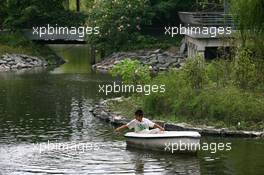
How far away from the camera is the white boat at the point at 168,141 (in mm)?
24719

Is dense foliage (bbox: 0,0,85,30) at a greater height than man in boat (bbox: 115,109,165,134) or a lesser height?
greater

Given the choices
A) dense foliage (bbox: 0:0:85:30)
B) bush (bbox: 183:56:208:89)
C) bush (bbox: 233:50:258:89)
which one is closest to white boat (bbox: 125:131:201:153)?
bush (bbox: 183:56:208:89)

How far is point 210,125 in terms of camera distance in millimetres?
29125

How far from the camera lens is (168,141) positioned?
25266mm

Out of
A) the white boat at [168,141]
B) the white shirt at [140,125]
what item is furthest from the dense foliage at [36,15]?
the white boat at [168,141]

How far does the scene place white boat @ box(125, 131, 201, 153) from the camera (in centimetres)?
2472

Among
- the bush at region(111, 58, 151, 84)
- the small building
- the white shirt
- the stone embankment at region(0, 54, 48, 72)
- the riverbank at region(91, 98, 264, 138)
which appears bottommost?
the stone embankment at region(0, 54, 48, 72)

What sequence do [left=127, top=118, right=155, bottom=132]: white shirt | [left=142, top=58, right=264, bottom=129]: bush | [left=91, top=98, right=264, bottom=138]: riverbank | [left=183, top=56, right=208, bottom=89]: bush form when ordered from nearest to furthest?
[left=127, top=118, right=155, bottom=132]: white shirt → [left=91, top=98, right=264, bottom=138]: riverbank → [left=142, top=58, right=264, bottom=129]: bush → [left=183, top=56, right=208, bottom=89]: bush

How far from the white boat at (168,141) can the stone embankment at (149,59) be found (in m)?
35.0

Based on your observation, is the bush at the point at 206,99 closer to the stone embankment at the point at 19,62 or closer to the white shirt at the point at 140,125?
the white shirt at the point at 140,125

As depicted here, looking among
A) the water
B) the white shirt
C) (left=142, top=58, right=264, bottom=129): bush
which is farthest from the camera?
(left=142, top=58, right=264, bottom=129): bush

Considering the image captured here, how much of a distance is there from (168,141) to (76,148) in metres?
3.72

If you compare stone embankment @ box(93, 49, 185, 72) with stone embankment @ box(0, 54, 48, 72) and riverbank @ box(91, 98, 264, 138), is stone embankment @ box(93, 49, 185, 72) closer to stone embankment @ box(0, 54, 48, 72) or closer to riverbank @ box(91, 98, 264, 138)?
stone embankment @ box(0, 54, 48, 72)

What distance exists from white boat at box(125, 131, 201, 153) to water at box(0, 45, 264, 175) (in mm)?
279
